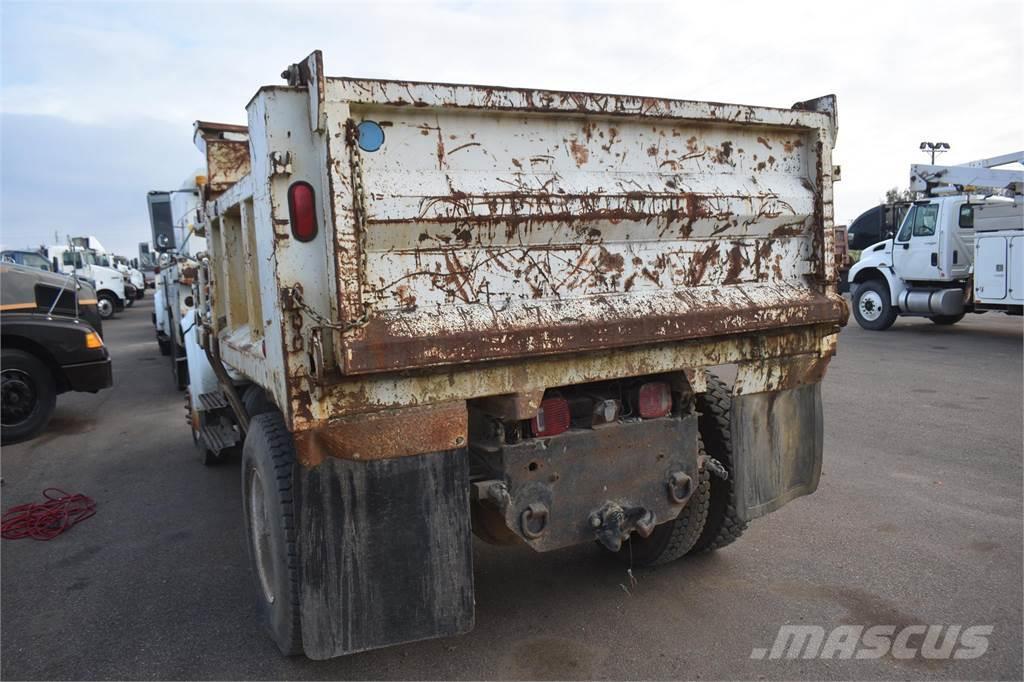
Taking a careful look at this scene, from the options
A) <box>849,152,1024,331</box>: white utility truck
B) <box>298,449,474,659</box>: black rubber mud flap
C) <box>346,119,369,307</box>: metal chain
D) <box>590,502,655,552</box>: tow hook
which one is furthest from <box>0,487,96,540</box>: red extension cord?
<box>849,152,1024,331</box>: white utility truck

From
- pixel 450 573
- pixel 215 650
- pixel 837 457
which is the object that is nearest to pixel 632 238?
pixel 450 573

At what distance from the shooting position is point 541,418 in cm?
299

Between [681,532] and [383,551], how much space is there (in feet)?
5.43

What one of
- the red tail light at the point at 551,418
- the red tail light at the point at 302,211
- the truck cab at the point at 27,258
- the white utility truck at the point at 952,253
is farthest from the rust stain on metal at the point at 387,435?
the truck cab at the point at 27,258

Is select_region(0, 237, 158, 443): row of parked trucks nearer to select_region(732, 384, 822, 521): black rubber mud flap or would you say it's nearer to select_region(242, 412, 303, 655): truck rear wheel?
select_region(242, 412, 303, 655): truck rear wheel

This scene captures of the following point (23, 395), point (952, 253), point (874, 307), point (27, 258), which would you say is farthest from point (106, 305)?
point (952, 253)

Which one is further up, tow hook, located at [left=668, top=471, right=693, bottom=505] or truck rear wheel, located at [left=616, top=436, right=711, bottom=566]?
tow hook, located at [left=668, top=471, right=693, bottom=505]

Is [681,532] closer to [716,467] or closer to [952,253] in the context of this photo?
[716,467]

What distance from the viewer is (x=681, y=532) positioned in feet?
12.2

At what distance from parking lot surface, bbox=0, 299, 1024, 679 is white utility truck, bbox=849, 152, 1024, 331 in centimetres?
716

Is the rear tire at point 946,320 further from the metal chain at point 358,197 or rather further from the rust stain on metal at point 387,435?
the metal chain at point 358,197

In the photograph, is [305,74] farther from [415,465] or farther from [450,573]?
[450,573]

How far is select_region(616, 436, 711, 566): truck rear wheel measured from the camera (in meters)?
3.67

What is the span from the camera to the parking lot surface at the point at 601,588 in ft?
10.1
